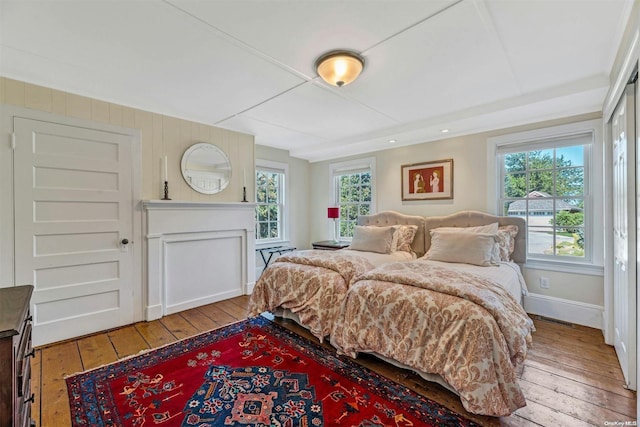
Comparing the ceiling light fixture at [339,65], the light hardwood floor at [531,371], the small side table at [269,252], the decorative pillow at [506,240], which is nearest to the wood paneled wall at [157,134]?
the small side table at [269,252]

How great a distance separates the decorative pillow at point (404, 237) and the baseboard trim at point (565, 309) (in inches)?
55.6

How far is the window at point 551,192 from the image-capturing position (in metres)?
3.02

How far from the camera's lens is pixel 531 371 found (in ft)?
7.04

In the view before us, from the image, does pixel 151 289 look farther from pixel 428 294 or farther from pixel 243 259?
pixel 428 294

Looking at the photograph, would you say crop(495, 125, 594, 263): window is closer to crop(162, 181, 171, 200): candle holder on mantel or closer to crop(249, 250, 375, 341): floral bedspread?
crop(249, 250, 375, 341): floral bedspread

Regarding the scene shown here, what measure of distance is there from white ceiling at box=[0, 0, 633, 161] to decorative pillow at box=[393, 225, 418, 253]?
4.72 ft

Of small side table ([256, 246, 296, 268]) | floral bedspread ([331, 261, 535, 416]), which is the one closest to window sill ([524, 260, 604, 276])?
floral bedspread ([331, 261, 535, 416])

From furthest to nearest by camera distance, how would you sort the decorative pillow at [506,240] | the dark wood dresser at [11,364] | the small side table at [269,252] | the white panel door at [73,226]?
the small side table at [269,252]
the decorative pillow at [506,240]
the white panel door at [73,226]
the dark wood dresser at [11,364]

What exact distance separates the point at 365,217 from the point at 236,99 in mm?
2614

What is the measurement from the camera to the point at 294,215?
5332 mm

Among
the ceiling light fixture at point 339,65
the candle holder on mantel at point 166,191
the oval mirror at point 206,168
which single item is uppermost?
the ceiling light fixture at point 339,65

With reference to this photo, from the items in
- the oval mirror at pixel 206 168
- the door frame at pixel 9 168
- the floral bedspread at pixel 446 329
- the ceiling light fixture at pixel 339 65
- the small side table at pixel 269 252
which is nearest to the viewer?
the floral bedspread at pixel 446 329

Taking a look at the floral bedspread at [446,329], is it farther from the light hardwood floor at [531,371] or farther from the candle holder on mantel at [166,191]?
the candle holder on mantel at [166,191]

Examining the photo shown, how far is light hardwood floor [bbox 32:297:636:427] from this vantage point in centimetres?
168
